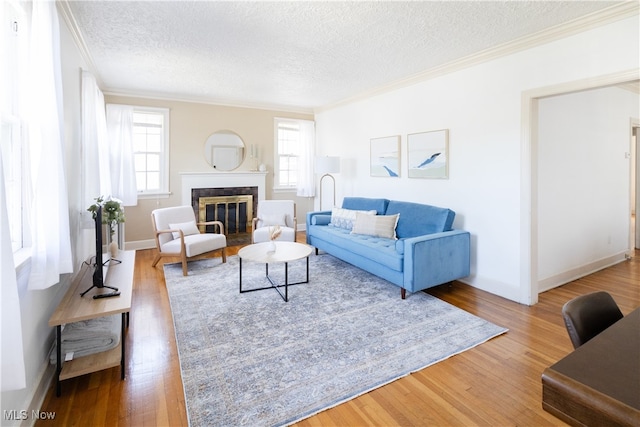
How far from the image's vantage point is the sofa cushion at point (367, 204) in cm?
479

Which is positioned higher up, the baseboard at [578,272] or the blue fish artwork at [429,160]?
A: the blue fish artwork at [429,160]

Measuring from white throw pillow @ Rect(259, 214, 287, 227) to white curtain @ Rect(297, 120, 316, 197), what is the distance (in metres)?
1.51

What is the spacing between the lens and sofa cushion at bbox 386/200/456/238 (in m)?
3.80

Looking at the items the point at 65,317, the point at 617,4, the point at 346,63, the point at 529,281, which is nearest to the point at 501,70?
the point at 617,4

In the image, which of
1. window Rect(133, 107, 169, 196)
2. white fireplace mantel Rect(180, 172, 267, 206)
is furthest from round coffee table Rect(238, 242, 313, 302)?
window Rect(133, 107, 169, 196)

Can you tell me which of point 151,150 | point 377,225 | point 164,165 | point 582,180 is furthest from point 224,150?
point 582,180

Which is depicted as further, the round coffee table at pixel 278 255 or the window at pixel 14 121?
→ the round coffee table at pixel 278 255

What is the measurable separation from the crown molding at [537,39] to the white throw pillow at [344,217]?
1.99 meters

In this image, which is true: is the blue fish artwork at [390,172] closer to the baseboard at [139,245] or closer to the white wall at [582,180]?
the white wall at [582,180]

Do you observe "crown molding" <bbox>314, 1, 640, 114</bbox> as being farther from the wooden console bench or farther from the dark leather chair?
the wooden console bench

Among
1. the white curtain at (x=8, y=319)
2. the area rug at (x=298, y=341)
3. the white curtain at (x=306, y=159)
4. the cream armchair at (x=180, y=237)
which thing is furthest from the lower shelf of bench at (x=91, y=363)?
A: the white curtain at (x=306, y=159)

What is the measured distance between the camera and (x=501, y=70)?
3.46 m

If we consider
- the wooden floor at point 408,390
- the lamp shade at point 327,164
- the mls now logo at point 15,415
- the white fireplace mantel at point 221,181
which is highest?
the lamp shade at point 327,164

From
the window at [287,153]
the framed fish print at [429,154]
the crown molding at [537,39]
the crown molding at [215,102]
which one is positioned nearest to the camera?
the crown molding at [537,39]
